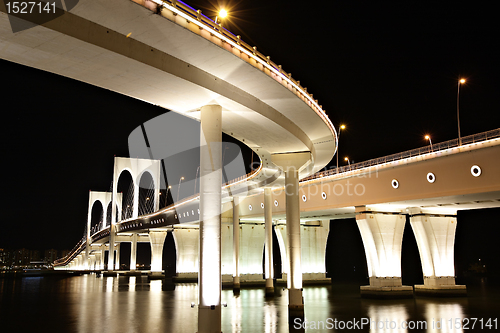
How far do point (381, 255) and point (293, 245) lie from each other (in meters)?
12.8

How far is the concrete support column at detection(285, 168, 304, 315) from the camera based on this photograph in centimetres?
2384

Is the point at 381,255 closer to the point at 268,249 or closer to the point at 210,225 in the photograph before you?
the point at 268,249

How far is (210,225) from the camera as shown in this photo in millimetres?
16703

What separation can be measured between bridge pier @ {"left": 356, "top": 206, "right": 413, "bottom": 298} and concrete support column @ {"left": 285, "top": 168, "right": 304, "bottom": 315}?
1066 cm

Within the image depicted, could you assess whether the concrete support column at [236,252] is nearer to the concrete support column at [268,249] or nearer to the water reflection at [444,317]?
the concrete support column at [268,249]

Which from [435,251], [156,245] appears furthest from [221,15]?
[156,245]

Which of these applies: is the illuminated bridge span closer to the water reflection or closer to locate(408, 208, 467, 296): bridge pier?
locate(408, 208, 467, 296): bridge pier

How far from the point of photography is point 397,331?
1748cm

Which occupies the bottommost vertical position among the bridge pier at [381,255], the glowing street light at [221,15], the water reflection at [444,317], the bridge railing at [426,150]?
the water reflection at [444,317]

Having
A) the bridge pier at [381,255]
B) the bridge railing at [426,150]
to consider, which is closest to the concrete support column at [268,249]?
the bridge railing at [426,150]

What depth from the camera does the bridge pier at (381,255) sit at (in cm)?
3431

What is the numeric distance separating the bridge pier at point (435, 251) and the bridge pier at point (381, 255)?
2.28m

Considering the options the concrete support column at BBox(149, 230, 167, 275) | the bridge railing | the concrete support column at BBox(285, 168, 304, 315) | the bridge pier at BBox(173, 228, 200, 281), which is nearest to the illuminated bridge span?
the bridge railing

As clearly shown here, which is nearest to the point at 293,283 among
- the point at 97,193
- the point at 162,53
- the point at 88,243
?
the point at 162,53
